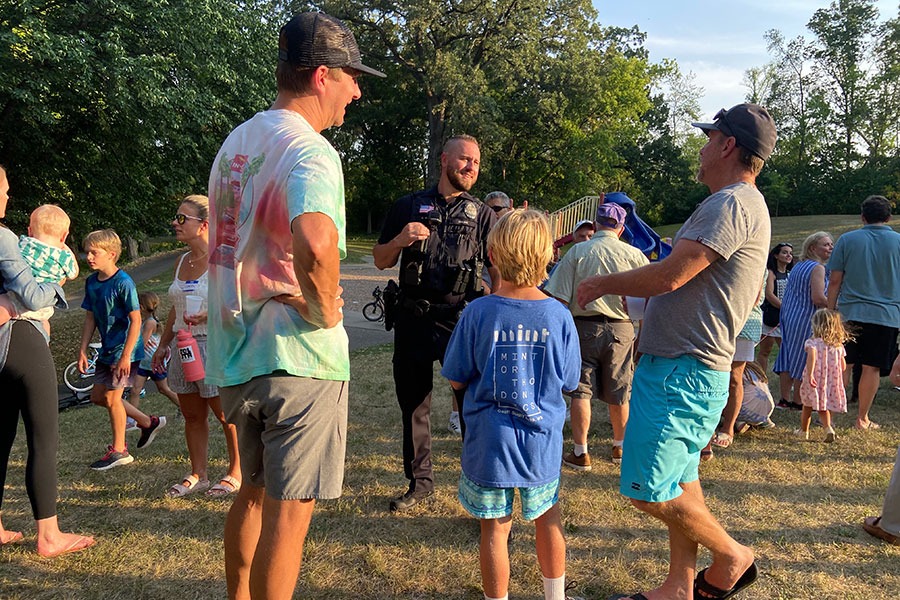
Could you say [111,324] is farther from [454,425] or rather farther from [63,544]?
[454,425]

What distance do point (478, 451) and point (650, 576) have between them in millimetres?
1348

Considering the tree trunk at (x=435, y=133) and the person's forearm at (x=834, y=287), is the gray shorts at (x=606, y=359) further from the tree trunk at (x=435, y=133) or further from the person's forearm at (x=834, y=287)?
the tree trunk at (x=435, y=133)

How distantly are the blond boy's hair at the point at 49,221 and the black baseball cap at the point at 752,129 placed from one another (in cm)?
350

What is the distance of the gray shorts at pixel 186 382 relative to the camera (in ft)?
13.0

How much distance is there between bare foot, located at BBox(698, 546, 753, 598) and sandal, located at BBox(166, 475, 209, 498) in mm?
3311

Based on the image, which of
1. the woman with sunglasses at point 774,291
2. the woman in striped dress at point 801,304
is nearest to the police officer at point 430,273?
the woman in striped dress at point 801,304

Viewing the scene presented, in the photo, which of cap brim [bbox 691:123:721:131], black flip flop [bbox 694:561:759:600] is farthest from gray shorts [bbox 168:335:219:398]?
cap brim [bbox 691:123:721:131]

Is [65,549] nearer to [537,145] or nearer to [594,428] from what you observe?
[594,428]

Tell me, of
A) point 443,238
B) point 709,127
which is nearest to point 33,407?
point 443,238

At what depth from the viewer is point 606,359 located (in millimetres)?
4641

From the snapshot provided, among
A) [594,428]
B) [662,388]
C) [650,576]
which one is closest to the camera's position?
[662,388]

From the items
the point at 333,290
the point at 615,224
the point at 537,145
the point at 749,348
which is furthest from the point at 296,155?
the point at 537,145

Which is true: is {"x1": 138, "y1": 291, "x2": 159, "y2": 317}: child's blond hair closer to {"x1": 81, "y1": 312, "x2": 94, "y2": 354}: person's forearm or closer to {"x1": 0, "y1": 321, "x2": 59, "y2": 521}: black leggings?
{"x1": 81, "y1": 312, "x2": 94, "y2": 354}: person's forearm

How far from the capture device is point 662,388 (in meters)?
2.53
